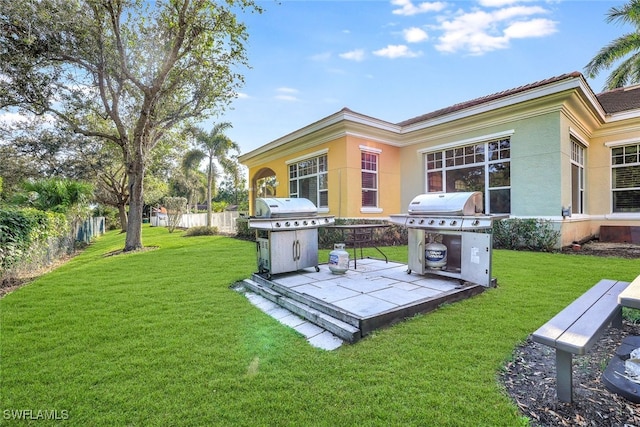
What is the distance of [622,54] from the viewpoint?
12711mm

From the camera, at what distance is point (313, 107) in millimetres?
12938

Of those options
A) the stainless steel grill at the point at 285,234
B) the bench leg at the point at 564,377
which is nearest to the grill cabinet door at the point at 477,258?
the stainless steel grill at the point at 285,234

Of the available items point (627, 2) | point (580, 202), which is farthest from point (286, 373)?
point (627, 2)

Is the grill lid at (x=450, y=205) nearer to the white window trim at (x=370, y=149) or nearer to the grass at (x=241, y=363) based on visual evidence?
the grass at (x=241, y=363)

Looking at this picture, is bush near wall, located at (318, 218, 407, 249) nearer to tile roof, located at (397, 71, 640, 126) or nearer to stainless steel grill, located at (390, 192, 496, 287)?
tile roof, located at (397, 71, 640, 126)

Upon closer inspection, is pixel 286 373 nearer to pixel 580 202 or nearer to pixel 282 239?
pixel 282 239

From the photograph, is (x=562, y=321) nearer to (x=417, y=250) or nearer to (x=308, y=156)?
(x=417, y=250)

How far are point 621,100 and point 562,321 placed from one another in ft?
42.5

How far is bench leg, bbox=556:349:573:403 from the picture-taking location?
75.9 inches

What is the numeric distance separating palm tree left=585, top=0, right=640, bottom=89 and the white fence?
19738 millimetres

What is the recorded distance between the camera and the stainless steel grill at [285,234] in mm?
4879

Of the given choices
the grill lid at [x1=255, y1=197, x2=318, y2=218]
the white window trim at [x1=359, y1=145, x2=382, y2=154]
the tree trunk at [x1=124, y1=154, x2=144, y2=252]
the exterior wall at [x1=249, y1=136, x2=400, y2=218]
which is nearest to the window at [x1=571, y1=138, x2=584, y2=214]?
the exterior wall at [x1=249, y1=136, x2=400, y2=218]

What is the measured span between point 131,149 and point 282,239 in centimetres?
942

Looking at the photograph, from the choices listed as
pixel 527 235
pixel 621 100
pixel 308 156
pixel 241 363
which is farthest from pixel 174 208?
pixel 621 100
